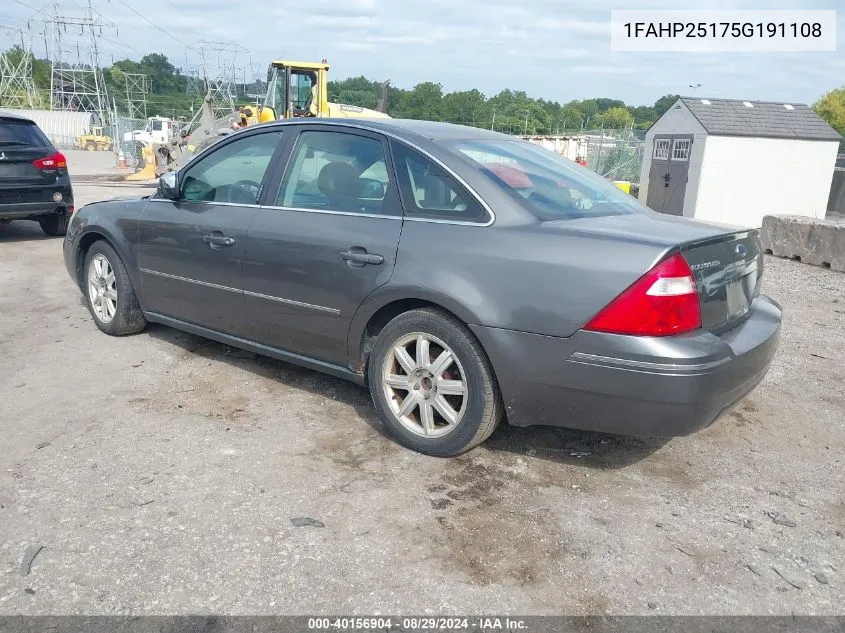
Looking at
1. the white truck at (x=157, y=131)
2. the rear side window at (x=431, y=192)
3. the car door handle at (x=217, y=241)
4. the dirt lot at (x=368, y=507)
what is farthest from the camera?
the white truck at (x=157, y=131)

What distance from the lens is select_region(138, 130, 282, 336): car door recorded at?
14.3 ft

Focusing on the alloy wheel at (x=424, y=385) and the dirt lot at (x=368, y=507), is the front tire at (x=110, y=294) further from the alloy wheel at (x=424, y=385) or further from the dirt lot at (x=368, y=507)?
the alloy wheel at (x=424, y=385)

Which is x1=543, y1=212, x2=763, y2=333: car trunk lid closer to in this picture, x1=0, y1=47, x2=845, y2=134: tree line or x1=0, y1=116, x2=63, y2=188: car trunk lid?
x1=0, y1=116, x2=63, y2=188: car trunk lid

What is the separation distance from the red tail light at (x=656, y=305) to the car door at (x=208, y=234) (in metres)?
2.33

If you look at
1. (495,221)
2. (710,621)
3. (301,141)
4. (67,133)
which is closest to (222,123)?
(301,141)

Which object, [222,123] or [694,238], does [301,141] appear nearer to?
[694,238]

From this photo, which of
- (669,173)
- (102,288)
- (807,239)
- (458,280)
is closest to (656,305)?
(458,280)

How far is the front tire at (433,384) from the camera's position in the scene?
337 cm

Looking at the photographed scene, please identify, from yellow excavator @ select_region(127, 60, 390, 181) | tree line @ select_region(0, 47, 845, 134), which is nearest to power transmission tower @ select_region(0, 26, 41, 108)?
tree line @ select_region(0, 47, 845, 134)

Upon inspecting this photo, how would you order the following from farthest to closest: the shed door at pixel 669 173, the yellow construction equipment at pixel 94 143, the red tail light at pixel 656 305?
the yellow construction equipment at pixel 94 143 → the shed door at pixel 669 173 → the red tail light at pixel 656 305

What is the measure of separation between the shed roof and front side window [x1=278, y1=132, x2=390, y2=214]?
1427cm

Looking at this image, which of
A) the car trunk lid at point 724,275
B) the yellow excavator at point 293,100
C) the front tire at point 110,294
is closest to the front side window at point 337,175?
the car trunk lid at point 724,275

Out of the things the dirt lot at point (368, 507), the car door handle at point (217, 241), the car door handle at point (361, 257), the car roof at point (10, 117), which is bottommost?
the dirt lot at point (368, 507)

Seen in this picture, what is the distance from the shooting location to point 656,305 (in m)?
2.93
